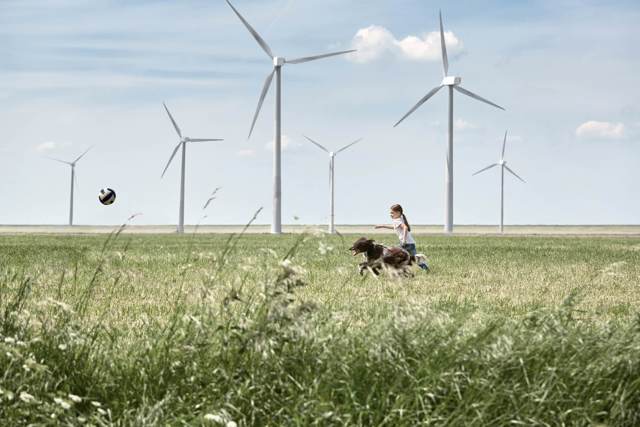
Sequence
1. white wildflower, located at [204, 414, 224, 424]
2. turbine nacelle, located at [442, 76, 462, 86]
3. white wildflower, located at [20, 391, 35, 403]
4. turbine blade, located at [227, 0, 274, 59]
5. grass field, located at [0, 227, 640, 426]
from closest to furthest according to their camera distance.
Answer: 1. white wildflower, located at [204, 414, 224, 424]
2. white wildflower, located at [20, 391, 35, 403]
3. grass field, located at [0, 227, 640, 426]
4. turbine blade, located at [227, 0, 274, 59]
5. turbine nacelle, located at [442, 76, 462, 86]

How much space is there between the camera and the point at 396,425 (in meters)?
4.35

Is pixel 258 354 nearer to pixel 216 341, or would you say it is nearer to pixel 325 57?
pixel 216 341

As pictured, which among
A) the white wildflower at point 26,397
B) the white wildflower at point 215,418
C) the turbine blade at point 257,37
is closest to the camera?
the white wildflower at point 215,418

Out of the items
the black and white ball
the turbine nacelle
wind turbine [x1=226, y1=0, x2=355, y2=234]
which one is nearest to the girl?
the black and white ball

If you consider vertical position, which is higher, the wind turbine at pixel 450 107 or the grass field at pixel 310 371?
the wind turbine at pixel 450 107

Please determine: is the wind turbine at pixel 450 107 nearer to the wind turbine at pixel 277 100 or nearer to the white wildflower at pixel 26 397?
the wind turbine at pixel 277 100

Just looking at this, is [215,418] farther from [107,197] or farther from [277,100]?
[277,100]

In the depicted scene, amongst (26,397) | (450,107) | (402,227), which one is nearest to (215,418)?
(26,397)

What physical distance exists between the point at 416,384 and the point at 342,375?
0.43 m

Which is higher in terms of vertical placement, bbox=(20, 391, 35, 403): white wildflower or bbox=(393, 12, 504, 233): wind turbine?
bbox=(393, 12, 504, 233): wind turbine

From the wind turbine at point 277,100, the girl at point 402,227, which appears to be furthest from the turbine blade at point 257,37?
the girl at point 402,227

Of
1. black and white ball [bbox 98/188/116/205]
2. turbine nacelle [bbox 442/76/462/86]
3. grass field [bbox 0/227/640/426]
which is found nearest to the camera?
grass field [bbox 0/227/640/426]

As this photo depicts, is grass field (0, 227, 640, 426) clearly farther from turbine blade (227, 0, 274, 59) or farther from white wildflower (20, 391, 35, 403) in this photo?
turbine blade (227, 0, 274, 59)

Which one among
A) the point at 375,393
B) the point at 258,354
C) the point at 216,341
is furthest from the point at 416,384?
the point at 216,341
